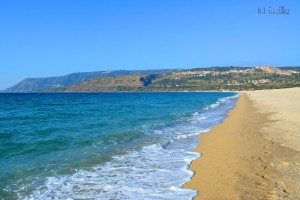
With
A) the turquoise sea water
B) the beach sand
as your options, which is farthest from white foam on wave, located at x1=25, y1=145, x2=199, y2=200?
the beach sand

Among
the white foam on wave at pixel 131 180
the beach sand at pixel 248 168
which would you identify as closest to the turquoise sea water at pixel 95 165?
the white foam on wave at pixel 131 180

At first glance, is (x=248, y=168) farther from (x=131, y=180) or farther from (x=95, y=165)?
(x=95, y=165)

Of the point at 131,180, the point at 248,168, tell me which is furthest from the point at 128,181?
the point at 248,168

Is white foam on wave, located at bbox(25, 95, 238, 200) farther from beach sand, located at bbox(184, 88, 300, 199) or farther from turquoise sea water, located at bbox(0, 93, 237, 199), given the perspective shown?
beach sand, located at bbox(184, 88, 300, 199)

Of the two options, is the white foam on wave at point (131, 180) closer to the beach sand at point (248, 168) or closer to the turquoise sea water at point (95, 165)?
the turquoise sea water at point (95, 165)

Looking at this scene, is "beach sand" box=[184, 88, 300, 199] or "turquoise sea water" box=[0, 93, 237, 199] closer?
"beach sand" box=[184, 88, 300, 199]

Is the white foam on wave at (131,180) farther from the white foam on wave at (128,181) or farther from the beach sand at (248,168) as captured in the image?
the beach sand at (248,168)

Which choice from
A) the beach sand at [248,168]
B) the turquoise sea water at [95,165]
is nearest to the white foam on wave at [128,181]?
the turquoise sea water at [95,165]

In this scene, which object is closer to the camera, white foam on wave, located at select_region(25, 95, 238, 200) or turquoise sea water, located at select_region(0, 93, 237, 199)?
white foam on wave, located at select_region(25, 95, 238, 200)

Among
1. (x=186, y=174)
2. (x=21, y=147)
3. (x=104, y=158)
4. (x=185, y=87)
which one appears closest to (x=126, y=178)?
(x=186, y=174)

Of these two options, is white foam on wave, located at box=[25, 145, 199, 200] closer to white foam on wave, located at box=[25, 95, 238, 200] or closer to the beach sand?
white foam on wave, located at box=[25, 95, 238, 200]

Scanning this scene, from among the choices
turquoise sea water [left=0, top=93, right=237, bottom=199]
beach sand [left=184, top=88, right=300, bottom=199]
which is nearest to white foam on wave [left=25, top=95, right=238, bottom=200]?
turquoise sea water [left=0, top=93, right=237, bottom=199]

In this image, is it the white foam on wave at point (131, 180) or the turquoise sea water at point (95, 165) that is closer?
the white foam on wave at point (131, 180)

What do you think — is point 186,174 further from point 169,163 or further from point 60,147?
point 60,147
